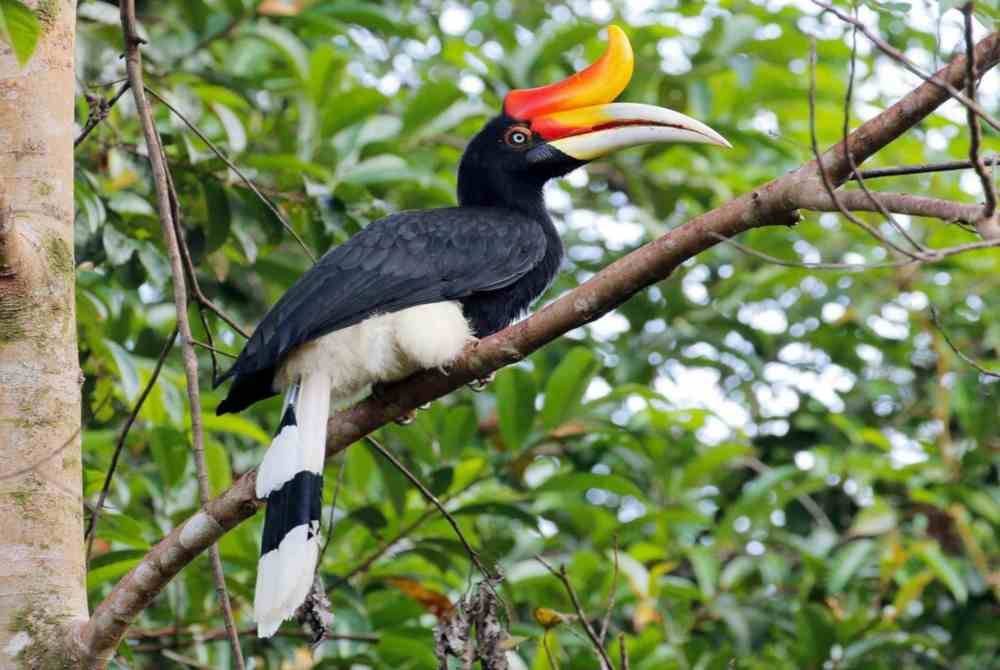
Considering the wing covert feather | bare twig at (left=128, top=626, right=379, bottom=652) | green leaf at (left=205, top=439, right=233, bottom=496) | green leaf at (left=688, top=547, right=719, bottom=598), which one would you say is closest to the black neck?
the wing covert feather

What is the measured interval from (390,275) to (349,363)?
25cm

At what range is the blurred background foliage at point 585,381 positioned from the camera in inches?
152

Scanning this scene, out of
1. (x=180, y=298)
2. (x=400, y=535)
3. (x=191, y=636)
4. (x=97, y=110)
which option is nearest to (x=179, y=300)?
(x=180, y=298)

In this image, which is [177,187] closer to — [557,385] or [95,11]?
[95,11]

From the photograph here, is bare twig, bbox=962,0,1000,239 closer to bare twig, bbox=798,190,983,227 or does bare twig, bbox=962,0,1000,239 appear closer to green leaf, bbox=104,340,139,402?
bare twig, bbox=798,190,983,227

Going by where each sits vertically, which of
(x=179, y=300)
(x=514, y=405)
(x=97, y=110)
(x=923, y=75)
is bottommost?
(x=514, y=405)

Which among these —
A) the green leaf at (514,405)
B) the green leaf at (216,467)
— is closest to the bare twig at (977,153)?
the green leaf at (514,405)

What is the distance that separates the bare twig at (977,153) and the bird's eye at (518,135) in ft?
7.07

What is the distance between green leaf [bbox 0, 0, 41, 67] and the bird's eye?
2145 mm

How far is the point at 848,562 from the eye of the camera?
4695 millimetres

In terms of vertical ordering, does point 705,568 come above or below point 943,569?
above

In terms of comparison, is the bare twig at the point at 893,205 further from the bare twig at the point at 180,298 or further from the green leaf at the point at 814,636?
the green leaf at the point at 814,636

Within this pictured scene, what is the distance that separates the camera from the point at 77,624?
2471 millimetres

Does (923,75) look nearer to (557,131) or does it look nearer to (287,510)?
(287,510)
